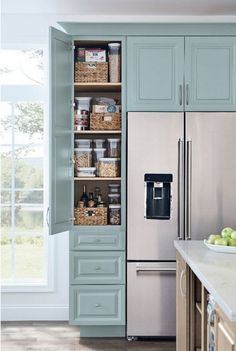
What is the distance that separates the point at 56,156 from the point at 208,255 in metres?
1.43

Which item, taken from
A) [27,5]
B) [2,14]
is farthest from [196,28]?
[2,14]

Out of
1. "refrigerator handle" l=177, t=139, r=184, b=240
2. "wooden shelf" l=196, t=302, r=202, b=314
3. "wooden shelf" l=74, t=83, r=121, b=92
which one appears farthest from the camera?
"wooden shelf" l=74, t=83, r=121, b=92

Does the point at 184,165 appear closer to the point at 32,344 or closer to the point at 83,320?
the point at 83,320

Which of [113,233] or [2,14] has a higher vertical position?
[2,14]

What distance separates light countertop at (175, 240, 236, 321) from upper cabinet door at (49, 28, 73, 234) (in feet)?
3.09

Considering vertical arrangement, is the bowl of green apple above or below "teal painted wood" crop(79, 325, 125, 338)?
above

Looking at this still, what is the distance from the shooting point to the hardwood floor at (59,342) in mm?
4086

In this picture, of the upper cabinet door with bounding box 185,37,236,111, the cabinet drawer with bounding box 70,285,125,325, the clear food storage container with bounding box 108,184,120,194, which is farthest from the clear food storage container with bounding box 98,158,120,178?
the cabinet drawer with bounding box 70,285,125,325

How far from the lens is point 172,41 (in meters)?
4.23

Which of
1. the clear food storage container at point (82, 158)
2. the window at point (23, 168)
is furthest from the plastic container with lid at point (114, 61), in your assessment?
the window at point (23, 168)

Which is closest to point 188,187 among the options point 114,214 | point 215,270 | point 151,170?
point 151,170

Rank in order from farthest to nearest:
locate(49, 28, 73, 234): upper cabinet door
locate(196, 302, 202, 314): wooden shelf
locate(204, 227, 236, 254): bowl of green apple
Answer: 1. locate(49, 28, 73, 234): upper cabinet door
2. locate(204, 227, 236, 254): bowl of green apple
3. locate(196, 302, 202, 314): wooden shelf

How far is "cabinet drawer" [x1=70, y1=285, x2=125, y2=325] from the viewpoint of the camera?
13.9 feet

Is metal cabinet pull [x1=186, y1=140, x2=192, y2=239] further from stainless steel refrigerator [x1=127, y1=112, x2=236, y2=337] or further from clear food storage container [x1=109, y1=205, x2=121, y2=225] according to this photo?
clear food storage container [x1=109, y1=205, x2=121, y2=225]
